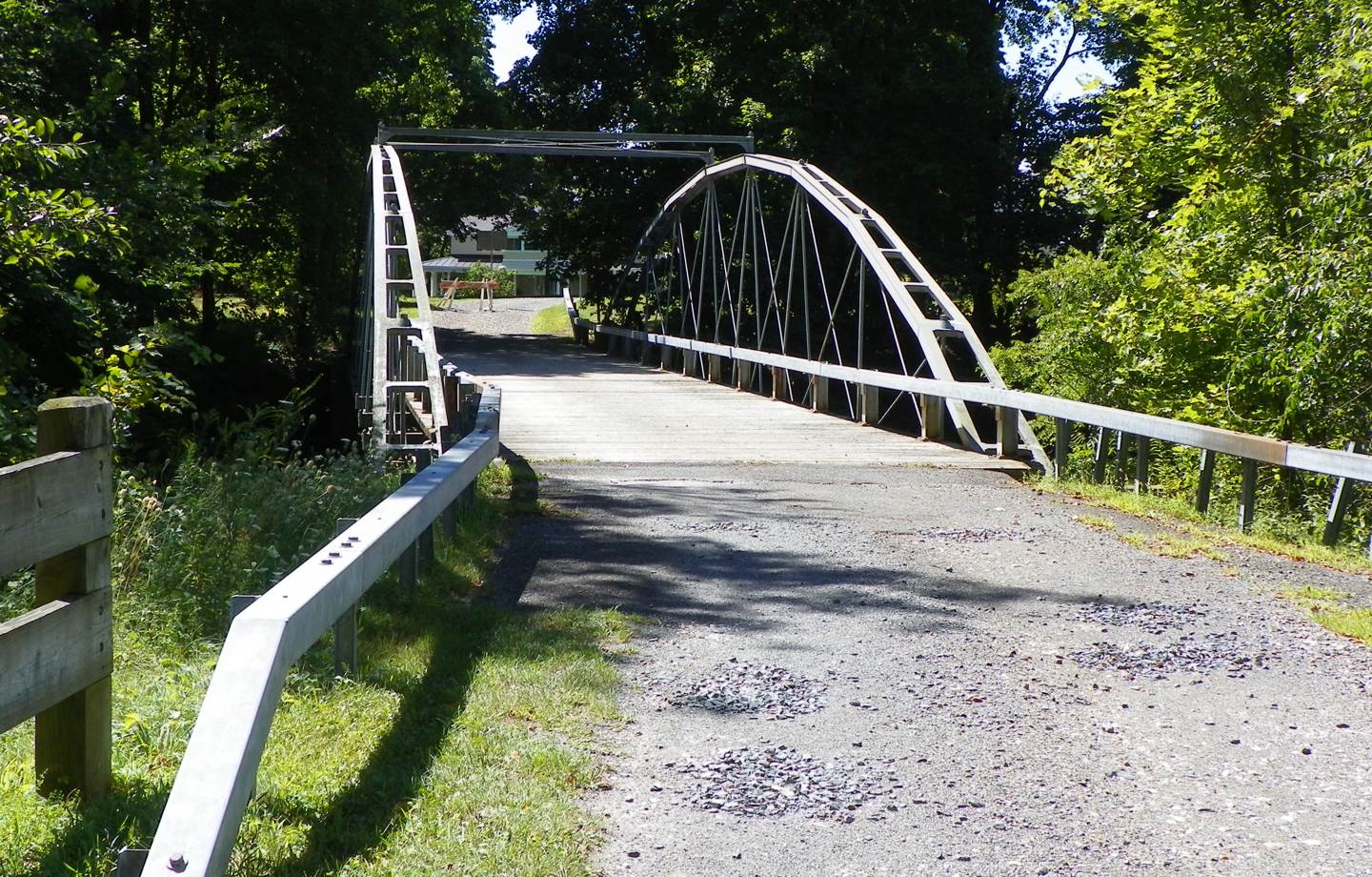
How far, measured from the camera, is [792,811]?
3.93 metres

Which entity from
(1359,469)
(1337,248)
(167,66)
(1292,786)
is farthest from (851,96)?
(1292,786)

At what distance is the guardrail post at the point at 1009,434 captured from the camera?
12320mm

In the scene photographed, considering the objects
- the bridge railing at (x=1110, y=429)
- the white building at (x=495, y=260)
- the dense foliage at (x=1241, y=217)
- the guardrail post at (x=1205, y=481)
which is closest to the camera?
the bridge railing at (x=1110, y=429)

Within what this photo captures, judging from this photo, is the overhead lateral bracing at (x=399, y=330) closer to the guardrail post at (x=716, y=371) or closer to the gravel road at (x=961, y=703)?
the gravel road at (x=961, y=703)

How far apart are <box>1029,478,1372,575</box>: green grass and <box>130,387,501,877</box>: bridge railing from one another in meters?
5.25

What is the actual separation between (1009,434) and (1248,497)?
3.43m

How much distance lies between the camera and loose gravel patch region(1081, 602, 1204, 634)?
20.2 feet

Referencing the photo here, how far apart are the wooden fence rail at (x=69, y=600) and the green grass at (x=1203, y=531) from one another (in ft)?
20.4

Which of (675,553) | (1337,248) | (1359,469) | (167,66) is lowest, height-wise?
(675,553)

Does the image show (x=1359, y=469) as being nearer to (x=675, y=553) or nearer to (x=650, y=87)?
(x=675, y=553)

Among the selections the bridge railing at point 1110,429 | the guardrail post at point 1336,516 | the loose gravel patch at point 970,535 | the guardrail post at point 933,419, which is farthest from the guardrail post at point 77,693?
the guardrail post at point 933,419

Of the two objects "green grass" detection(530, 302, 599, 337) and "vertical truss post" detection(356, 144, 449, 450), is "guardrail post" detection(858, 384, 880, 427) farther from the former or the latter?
"green grass" detection(530, 302, 599, 337)

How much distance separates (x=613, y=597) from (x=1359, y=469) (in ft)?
14.8

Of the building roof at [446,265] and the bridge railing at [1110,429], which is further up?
the bridge railing at [1110,429]
